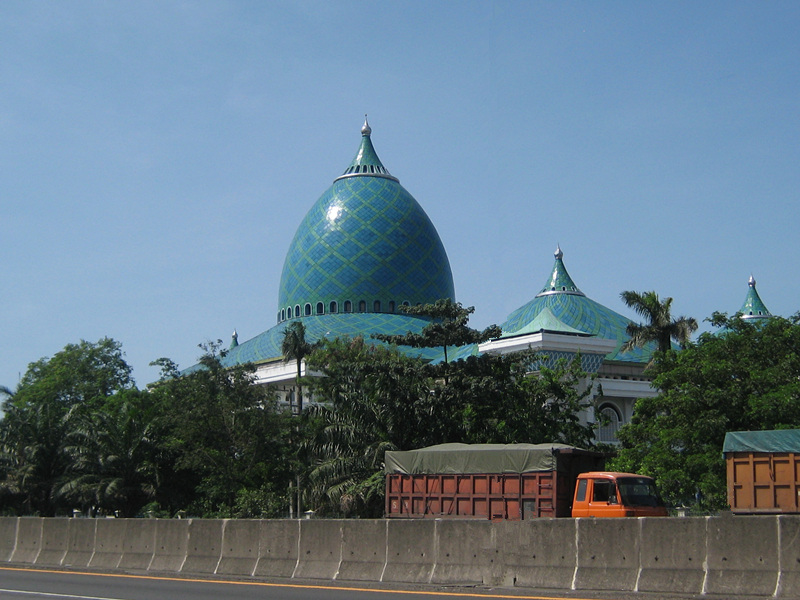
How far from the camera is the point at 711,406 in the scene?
3316 cm

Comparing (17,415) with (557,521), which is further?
(17,415)

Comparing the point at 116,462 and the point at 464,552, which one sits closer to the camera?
the point at 464,552

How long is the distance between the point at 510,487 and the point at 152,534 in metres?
7.79

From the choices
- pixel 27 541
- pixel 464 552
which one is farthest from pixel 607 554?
pixel 27 541

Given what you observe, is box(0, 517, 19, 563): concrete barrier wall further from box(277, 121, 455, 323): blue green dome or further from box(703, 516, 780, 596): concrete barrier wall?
box(277, 121, 455, 323): blue green dome

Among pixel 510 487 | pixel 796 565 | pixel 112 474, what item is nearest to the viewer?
pixel 796 565

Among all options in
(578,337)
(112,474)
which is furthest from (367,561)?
(578,337)

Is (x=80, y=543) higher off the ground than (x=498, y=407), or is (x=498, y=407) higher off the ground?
(x=498, y=407)

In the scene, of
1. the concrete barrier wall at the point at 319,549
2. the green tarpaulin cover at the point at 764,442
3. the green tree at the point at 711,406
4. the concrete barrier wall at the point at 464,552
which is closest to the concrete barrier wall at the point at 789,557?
the concrete barrier wall at the point at 464,552

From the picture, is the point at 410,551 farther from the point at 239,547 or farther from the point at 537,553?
the point at 239,547

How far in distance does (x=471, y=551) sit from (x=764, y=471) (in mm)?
8222

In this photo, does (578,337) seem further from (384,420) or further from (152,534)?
(152,534)

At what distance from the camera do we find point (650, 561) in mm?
14469

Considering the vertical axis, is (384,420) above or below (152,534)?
above
